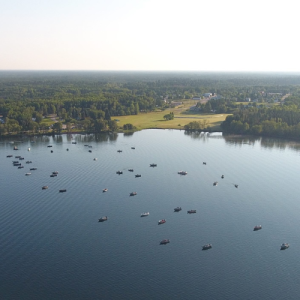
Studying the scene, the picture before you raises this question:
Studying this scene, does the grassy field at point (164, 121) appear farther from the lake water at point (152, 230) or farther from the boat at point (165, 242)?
the boat at point (165, 242)

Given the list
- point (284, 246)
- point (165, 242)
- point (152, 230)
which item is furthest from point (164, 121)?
A: point (284, 246)

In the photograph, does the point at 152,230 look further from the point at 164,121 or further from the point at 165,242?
the point at 164,121

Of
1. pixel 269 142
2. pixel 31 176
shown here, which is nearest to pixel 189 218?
pixel 31 176

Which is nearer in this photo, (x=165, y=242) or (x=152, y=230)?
(x=165, y=242)

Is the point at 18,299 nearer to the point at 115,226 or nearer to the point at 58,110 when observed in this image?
the point at 115,226

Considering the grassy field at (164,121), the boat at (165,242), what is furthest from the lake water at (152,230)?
the grassy field at (164,121)

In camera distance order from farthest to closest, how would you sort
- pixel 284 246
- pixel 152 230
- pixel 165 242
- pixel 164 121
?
pixel 164 121, pixel 152 230, pixel 165 242, pixel 284 246
